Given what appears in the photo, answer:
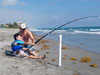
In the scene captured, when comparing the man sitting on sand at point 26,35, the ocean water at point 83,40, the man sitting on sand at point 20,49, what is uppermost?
the man sitting on sand at point 26,35

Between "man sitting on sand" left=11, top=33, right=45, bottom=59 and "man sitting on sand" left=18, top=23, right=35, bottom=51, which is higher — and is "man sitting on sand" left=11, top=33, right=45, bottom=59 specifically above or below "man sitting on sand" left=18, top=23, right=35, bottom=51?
below

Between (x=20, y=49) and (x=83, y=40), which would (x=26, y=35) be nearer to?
(x=20, y=49)

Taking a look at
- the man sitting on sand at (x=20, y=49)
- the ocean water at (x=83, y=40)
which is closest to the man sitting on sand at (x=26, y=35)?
the man sitting on sand at (x=20, y=49)

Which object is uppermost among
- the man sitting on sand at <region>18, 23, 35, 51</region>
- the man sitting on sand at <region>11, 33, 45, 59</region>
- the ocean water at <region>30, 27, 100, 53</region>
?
the man sitting on sand at <region>18, 23, 35, 51</region>

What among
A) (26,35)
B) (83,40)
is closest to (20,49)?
(26,35)

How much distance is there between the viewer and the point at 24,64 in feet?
20.2

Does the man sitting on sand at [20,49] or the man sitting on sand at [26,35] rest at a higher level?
the man sitting on sand at [26,35]

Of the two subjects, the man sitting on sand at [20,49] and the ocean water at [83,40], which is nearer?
the man sitting on sand at [20,49]

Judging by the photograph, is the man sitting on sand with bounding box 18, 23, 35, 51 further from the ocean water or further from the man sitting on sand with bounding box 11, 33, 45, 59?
the ocean water

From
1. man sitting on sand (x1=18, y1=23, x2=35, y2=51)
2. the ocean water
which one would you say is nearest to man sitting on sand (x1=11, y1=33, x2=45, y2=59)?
man sitting on sand (x1=18, y1=23, x2=35, y2=51)

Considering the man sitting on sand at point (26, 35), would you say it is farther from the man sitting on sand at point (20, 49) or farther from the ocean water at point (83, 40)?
the ocean water at point (83, 40)

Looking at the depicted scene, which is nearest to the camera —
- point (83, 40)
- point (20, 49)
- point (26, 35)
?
point (20, 49)

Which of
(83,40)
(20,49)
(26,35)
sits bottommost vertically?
(83,40)

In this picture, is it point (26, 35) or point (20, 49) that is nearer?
point (20, 49)
